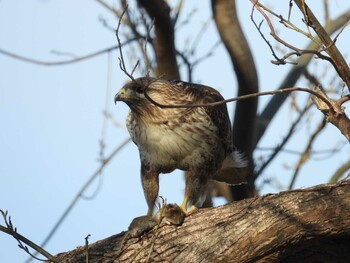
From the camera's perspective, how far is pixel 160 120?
575 cm

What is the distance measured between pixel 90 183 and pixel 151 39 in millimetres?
1534

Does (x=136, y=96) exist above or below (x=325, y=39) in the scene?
above

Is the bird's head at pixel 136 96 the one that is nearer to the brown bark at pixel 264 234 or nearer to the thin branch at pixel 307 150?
the brown bark at pixel 264 234

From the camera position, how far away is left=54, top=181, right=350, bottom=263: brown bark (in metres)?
4.73

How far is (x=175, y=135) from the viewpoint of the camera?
5715 mm

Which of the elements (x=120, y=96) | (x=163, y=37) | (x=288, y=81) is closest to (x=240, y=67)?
(x=163, y=37)

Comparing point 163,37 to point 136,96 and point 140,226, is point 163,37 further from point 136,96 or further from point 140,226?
point 140,226

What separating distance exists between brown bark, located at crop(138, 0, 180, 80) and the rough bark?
509mm

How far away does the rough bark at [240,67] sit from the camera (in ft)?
23.6

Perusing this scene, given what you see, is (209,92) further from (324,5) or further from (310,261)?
(324,5)

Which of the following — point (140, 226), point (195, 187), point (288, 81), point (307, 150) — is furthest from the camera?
point (307, 150)

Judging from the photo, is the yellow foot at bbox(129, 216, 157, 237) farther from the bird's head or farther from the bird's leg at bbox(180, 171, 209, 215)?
the bird's head

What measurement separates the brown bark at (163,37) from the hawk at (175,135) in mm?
676

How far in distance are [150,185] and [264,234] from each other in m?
1.35
